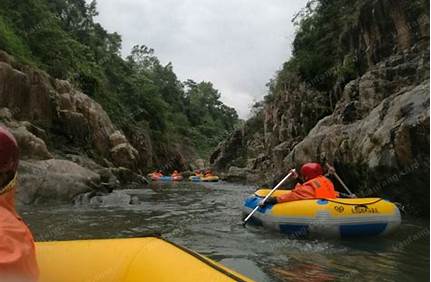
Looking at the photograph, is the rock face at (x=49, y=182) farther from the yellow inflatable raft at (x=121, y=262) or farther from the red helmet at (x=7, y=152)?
the red helmet at (x=7, y=152)

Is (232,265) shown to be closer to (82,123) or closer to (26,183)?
(26,183)

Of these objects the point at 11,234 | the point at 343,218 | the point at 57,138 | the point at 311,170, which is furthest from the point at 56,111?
the point at 11,234

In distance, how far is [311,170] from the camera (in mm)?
7723

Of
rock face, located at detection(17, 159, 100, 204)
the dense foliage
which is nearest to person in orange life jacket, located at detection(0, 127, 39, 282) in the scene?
rock face, located at detection(17, 159, 100, 204)

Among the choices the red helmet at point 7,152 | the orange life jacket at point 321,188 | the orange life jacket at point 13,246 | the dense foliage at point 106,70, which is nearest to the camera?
the orange life jacket at point 13,246

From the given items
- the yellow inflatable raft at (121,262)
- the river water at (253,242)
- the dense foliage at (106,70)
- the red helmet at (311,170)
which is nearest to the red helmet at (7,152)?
the yellow inflatable raft at (121,262)

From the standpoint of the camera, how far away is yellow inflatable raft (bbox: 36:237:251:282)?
9.09 feet

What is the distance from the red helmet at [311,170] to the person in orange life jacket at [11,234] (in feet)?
19.0

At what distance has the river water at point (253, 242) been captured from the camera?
206 inches

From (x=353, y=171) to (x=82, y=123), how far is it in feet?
44.9

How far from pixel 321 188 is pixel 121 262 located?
4959mm

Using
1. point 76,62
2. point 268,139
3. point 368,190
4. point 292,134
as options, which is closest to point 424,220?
point 368,190

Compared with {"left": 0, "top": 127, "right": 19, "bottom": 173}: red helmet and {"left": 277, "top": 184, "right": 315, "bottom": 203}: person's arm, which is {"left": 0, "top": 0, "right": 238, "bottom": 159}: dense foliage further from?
{"left": 0, "top": 127, "right": 19, "bottom": 173}: red helmet

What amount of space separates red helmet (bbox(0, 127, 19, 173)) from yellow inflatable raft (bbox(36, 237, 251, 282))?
79 cm
